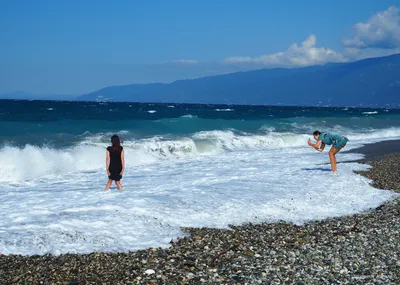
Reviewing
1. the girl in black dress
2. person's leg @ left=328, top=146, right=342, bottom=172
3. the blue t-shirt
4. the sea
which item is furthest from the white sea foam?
the blue t-shirt

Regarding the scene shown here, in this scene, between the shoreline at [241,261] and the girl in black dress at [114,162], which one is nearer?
the shoreline at [241,261]

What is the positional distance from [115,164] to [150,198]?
181cm

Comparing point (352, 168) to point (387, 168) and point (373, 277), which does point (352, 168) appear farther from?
point (373, 277)

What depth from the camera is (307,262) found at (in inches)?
253

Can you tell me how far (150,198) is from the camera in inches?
413

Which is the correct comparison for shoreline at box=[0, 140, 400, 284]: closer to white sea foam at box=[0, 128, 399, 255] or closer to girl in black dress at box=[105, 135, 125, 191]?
white sea foam at box=[0, 128, 399, 255]

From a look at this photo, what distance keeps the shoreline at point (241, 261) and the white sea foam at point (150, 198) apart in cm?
51

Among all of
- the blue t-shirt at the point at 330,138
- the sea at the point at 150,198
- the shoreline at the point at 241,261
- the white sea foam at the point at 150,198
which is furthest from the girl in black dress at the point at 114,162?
the blue t-shirt at the point at 330,138

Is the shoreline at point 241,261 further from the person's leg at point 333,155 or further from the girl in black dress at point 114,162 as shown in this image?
the person's leg at point 333,155

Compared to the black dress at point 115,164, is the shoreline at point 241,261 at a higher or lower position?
lower

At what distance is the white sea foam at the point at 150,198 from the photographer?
7609 millimetres

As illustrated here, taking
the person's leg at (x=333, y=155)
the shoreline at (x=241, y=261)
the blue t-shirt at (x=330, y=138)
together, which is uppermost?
the blue t-shirt at (x=330, y=138)

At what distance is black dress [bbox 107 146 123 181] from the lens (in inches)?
464

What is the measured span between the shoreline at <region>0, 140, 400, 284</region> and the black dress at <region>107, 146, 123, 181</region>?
4149mm
